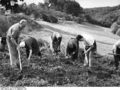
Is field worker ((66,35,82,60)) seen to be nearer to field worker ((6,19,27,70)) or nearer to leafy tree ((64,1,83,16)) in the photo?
leafy tree ((64,1,83,16))

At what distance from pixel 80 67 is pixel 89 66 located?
0.11m

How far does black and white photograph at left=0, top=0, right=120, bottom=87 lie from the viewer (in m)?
4.25

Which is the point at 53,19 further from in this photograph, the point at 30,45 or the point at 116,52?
the point at 116,52

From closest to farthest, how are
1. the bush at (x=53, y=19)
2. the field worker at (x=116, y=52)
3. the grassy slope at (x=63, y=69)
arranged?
1. the grassy slope at (x=63, y=69)
2. the field worker at (x=116, y=52)
3. the bush at (x=53, y=19)

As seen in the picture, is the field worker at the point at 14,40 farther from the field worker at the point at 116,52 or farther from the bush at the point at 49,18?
the field worker at the point at 116,52

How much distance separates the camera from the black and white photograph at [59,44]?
425cm

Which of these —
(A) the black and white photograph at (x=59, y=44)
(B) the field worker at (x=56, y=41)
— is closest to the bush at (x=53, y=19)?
(A) the black and white photograph at (x=59, y=44)

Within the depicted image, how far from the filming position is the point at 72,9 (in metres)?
4.46

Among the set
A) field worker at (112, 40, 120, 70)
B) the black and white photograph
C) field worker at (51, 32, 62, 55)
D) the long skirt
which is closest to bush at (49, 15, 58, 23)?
the black and white photograph

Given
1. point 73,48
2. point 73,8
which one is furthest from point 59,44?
point 73,8

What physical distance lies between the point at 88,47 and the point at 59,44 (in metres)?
0.37

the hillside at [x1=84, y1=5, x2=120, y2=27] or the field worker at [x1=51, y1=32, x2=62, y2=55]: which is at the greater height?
the hillside at [x1=84, y1=5, x2=120, y2=27]

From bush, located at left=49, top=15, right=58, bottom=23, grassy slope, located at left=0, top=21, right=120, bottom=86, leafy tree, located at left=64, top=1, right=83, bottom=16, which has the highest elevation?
leafy tree, located at left=64, top=1, right=83, bottom=16

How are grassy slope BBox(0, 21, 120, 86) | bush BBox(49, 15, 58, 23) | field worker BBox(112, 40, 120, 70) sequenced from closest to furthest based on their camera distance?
grassy slope BBox(0, 21, 120, 86) → field worker BBox(112, 40, 120, 70) → bush BBox(49, 15, 58, 23)
